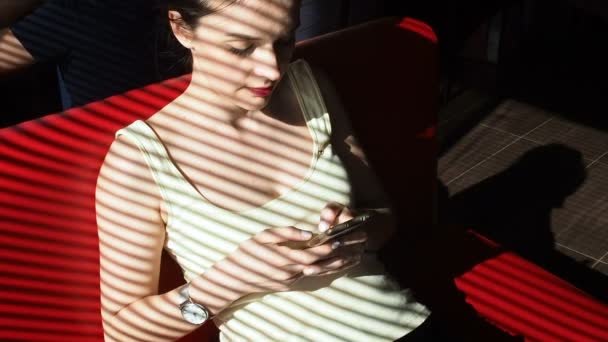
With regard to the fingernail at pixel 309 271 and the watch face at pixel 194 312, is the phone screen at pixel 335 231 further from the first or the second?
the watch face at pixel 194 312

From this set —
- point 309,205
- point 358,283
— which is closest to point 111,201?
point 309,205

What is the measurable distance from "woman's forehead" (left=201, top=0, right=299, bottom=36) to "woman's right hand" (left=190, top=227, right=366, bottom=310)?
0.32 meters

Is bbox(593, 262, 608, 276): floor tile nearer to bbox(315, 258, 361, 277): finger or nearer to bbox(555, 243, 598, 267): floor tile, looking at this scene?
bbox(555, 243, 598, 267): floor tile

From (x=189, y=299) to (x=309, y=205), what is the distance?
0.26 meters

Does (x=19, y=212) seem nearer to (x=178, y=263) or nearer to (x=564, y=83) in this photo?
(x=178, y=263)

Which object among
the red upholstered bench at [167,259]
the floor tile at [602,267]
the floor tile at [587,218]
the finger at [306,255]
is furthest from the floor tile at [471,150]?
the finger at [306,255]

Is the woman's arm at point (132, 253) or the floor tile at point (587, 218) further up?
the woman's arm at point (132, 253)

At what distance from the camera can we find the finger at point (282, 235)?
1.11m

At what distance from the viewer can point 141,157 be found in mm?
1136

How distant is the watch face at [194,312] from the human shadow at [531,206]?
1674 mm

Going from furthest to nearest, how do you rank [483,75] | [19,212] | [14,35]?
[483,75] < [14,35] < [19,212]

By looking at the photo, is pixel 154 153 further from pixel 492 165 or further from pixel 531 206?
pixel 492 165

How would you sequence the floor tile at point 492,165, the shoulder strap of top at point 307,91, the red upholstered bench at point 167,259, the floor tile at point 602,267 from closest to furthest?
the red upholstered bench at point 167,259, the shoulder strap of top at point 307,91, the floor tile at point 602,267, the floor tile at point 492,165

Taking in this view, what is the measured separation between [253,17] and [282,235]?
0.35 m
